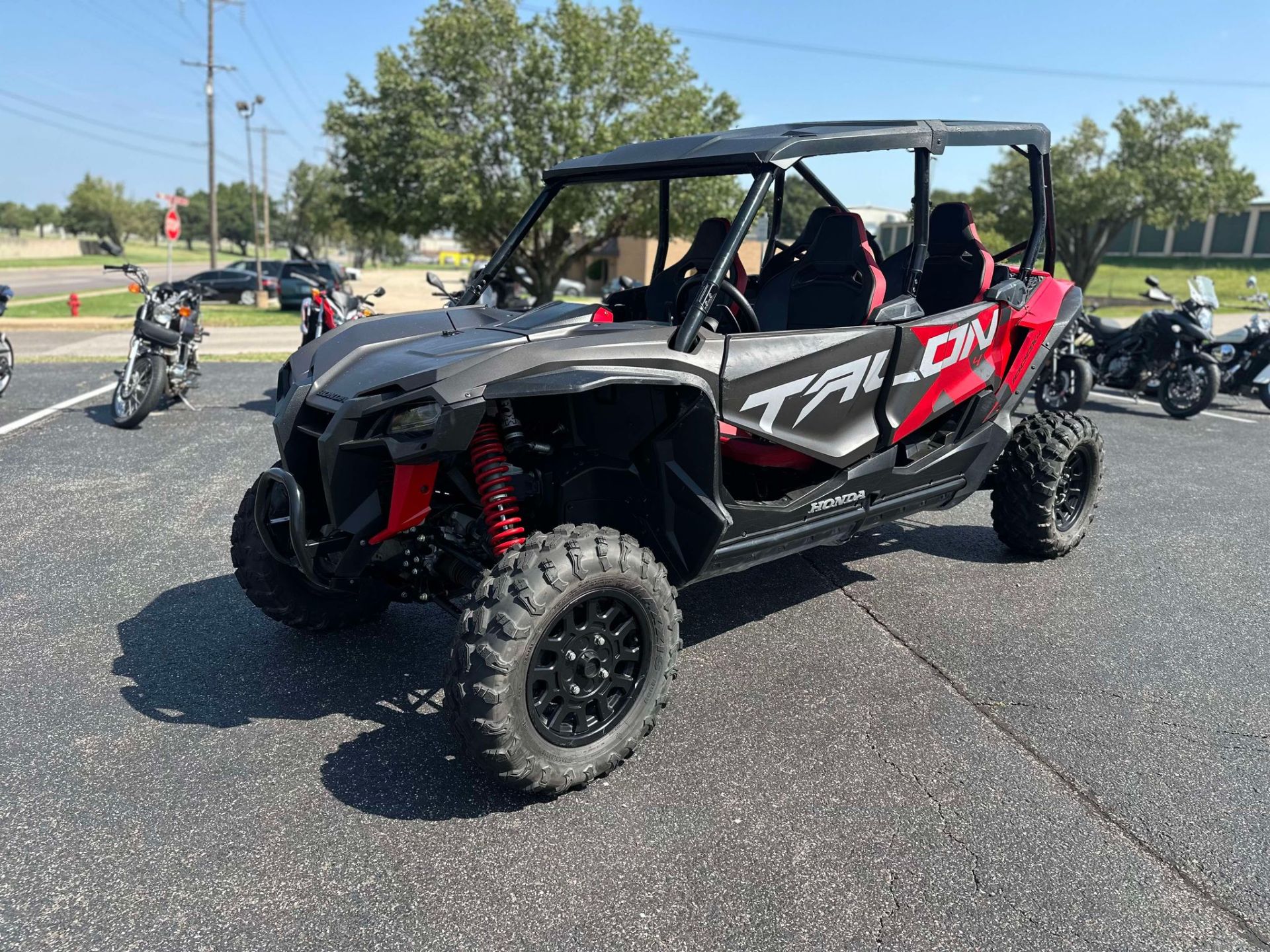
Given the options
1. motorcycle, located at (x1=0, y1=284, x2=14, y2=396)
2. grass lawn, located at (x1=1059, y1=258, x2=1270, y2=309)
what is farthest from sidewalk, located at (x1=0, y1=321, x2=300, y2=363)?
grass lawn, located at (x1=1059, y1=258, x2=1270, y2=309)

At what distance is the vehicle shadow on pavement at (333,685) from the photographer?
293 centimetres

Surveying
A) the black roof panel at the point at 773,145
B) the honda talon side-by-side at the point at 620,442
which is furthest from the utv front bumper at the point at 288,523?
the black roof panel at the point at 773,145

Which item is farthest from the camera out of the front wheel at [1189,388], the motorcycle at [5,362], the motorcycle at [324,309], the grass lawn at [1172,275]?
the grass lawn at [1172,275]

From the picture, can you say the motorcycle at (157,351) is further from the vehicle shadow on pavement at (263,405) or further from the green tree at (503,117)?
the green tree at (503,117)

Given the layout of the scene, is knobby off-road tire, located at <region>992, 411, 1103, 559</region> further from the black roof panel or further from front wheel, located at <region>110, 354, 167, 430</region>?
front wheel, located at <region>110, 354, 167, 430</region>

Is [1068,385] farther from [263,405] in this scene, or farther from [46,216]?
[46,216]

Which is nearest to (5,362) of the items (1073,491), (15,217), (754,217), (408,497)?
(408,497)

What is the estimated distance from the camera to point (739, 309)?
144 inches

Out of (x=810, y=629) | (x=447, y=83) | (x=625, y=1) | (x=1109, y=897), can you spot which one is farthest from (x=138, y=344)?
(x=625, y=1)

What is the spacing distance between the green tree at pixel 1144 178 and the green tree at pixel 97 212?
81.9 metres

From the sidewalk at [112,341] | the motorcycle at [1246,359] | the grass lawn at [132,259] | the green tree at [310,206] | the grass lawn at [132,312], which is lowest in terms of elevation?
the sidewalk at [112,341]

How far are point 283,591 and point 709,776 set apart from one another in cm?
179

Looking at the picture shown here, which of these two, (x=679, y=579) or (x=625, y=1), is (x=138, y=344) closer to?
(x=679, y=579)

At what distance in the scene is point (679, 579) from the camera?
11.2 ft
